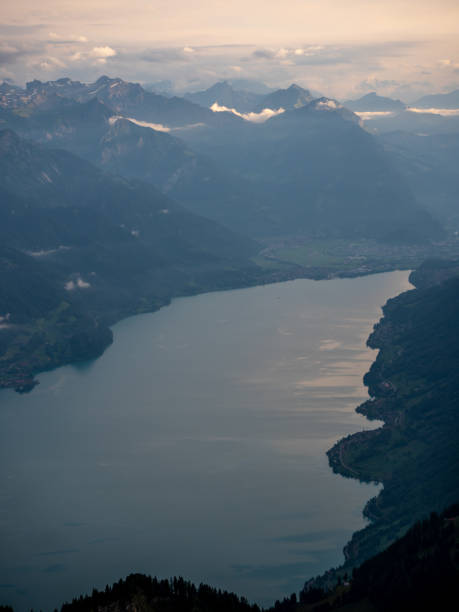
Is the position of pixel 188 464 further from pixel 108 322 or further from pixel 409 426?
Answer: pixel 108 322

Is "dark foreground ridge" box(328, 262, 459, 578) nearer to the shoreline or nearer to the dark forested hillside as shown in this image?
the shoreline

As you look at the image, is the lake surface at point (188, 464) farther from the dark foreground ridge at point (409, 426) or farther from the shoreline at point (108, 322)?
the shoreline at point (108, 322)

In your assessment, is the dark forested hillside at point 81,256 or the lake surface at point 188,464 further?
the dark forested hillside at point 81,256

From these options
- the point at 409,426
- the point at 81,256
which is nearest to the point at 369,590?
the point at 409,426

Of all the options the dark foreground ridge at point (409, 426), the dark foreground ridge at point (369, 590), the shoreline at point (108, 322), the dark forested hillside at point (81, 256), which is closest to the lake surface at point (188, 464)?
the dark foreground ridge at point (409, 426)

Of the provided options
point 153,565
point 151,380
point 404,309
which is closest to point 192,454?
point 153,565

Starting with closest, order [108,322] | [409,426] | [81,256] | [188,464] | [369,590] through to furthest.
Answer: [369,590] → [188,464] → [409,426] → [108,322] → [81,256]

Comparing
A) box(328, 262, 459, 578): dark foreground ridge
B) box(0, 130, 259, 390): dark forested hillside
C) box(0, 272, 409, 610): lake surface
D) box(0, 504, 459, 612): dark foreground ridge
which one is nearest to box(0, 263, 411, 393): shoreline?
box(0, 130, 259, 390): dark forested hillside

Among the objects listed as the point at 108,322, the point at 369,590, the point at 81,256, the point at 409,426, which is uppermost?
the point at 81,256

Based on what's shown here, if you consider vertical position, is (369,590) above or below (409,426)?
below
